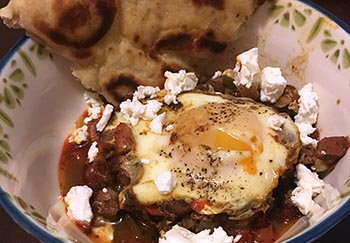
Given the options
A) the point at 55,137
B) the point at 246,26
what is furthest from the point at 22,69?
the point at 246,26

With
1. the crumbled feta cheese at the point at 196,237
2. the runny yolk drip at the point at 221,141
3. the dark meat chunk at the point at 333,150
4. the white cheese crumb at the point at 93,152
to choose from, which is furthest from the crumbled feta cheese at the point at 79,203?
the dark meat chunk at the point at 333,150

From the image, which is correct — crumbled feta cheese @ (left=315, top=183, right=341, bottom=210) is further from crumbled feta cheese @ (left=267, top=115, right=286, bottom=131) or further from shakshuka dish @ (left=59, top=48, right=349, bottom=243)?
crumbled feta cheese @ (left=267, top=115, right=286, bottom=131)

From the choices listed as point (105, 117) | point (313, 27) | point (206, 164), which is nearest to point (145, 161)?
point (206, 164)

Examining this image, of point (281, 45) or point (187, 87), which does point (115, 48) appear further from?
point (281, 45)

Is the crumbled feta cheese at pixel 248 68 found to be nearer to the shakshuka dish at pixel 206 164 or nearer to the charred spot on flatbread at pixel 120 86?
the shakshuka dish at pixel 206 164

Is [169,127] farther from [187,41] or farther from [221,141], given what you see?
[187,41]
